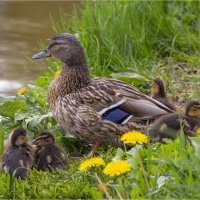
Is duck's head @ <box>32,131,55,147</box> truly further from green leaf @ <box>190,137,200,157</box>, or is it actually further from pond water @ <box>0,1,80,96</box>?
pond water @ <box>0,1,80,96</box>

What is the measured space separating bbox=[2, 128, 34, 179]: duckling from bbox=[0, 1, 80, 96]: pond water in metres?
3.09

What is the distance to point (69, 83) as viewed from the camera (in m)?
A: 6.20

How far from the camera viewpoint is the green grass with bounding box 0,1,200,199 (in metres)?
4.23

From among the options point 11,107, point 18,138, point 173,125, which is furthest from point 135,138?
point 11,107

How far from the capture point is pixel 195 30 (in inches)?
337

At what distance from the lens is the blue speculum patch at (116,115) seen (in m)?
5.78

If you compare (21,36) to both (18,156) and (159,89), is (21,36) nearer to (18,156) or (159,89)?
(159,89)

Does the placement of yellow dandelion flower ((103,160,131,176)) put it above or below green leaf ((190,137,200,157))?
above

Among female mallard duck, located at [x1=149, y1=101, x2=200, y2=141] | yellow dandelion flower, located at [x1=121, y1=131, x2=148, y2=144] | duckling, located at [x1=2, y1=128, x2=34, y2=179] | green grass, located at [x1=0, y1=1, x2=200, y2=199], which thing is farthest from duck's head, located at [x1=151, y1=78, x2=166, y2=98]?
yellow dandelion flower, located at [x1=121, y1=131, x2=148, y2=144]

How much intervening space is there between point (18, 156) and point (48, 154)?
33 centimetres

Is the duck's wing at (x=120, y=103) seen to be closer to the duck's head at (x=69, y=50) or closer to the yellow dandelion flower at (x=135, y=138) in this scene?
the duck's head at (x=69, y=50)

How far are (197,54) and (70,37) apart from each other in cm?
207

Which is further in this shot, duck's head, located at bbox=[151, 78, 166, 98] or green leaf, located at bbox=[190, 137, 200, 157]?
duck's head, located at bbox=[151, 78, 166, 98]

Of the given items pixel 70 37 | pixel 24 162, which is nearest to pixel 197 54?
pixel 70 37
